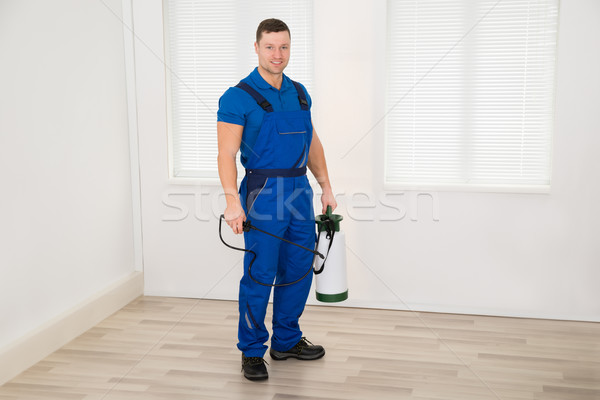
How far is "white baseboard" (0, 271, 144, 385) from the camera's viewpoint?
2518mm

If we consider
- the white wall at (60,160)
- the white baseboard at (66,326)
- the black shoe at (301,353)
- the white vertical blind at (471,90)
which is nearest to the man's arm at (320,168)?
the black shoe at (301,353)

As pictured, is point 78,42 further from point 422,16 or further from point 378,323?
point 378,323

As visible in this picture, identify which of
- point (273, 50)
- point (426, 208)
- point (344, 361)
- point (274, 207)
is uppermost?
point (273, 50)

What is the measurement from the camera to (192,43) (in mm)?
3416

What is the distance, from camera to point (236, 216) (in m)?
2.34

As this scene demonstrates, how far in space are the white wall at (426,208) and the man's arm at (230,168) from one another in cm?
100

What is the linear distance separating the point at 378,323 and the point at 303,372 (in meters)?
0.68

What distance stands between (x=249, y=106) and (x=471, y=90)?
1311 mm

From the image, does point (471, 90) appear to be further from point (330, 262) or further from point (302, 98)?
point (330, 262)

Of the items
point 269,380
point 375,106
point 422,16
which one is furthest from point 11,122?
point 422,16

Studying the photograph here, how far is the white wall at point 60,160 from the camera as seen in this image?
2.54 meters

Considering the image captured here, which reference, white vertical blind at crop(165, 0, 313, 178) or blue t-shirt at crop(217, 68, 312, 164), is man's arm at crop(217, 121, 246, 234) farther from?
white vertical blind at crop(165, 0, 313, 178)

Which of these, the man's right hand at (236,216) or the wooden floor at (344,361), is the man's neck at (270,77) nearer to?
the man's right hand at (236,216)

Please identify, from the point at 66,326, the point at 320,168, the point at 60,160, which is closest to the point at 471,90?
the point at 320,168
